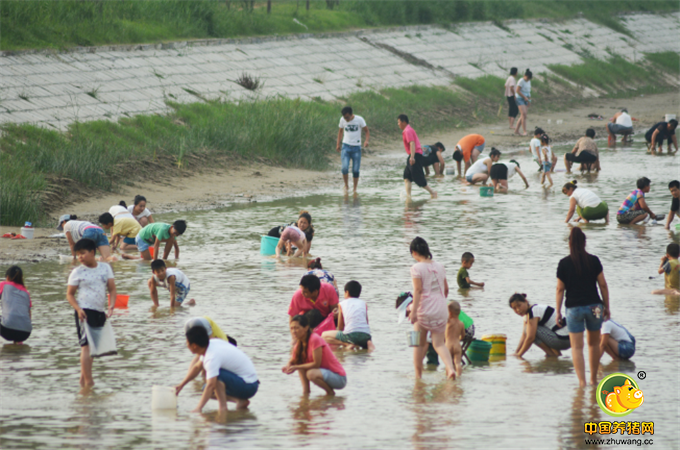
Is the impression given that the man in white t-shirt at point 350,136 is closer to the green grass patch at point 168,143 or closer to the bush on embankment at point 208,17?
the green grass patch at point 168,143

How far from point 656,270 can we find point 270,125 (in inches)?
505

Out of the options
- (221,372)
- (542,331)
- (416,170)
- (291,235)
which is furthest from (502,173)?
(221,372)

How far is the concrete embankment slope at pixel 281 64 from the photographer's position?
76.0ft

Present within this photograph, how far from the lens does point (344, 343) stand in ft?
32.6

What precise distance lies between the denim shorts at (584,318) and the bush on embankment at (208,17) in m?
19.5

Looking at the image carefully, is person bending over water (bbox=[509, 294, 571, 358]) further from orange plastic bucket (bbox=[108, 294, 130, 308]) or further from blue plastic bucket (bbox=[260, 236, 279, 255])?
blue plastic bucket (bbox=[260, 236, 279, 255])

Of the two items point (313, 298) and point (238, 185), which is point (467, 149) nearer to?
point (238, 185)

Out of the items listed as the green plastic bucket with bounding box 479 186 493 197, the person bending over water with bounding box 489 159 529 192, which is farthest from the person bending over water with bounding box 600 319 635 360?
the person bending over water with bounding box 489 159 529 192

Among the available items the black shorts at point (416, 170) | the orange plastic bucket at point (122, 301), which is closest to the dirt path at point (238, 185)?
the black shorts at point (416, 170)

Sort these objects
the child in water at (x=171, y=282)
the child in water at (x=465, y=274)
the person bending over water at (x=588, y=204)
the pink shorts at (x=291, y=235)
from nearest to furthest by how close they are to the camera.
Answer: the child in water at (x=171, y=282), the child in water at (x=465, y=274), the pink shorts at (x=291, y=235), the person bending over water at (x=588, y=204)

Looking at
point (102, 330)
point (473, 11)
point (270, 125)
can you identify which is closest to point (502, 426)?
point (102, 330)

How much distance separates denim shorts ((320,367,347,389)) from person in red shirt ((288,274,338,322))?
1.08 metres

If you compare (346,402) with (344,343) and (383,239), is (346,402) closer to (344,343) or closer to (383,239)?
(344,343)

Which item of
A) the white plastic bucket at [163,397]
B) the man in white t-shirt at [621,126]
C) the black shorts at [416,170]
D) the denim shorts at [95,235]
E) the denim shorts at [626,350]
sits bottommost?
the white plastic bucket at [163,397]
